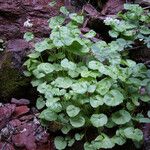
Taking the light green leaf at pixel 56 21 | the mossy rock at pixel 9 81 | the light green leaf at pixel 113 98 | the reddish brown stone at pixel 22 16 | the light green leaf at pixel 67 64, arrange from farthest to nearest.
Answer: the reddish brown stone at pixel 22 16 < the light green leaf at pixel 56 21 < the mossy rock at pixel 9 81 < the light green leaf at pixel 67 64 < the light green leaf at pixel 113 98

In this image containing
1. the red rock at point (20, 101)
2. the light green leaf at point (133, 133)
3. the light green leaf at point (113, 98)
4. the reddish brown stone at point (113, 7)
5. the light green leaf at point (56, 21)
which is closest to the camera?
the light green leaf at point (133, 133)

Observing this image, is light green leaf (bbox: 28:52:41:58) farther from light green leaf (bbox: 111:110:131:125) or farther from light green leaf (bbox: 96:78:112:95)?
light green leaf (bbox: 111:110:131:125)

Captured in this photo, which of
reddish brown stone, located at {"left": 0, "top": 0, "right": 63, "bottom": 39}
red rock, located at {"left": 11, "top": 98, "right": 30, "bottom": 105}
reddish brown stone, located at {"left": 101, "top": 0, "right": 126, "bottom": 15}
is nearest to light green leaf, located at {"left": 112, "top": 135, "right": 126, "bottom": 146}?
red rock, located at {"left": 11, "top": 98, "right": 30, "bottom": 105}

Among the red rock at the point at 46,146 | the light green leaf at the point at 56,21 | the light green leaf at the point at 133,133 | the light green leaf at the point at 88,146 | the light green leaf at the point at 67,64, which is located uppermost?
the light green leaf at the point at 56,21

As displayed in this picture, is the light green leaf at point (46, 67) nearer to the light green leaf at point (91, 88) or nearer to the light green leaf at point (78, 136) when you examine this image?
the light green leaf at point (91, 88)

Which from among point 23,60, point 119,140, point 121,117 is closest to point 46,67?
point 23,60

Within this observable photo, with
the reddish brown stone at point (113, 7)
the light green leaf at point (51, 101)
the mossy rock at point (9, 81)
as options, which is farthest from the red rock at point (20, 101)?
the reddish brown stone at point (113, 7)

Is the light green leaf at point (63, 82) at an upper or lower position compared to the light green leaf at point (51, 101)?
upper

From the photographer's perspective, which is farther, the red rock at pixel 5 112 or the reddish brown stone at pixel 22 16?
the reddish brown stone at pixel 22 16

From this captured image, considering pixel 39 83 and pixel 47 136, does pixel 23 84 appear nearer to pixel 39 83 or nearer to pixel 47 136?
pixel 39 83
